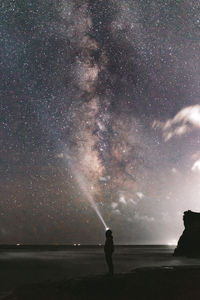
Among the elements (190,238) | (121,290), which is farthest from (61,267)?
(190,238)

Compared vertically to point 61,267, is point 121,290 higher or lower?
lower

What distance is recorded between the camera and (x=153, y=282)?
51.3 ft

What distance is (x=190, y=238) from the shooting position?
76.4 m

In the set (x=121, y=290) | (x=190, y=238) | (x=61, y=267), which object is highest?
(x=190, y=238)

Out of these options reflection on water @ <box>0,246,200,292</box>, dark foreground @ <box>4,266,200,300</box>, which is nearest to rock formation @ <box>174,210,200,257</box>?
reflection on water @ <box>0,246,200,292</box>

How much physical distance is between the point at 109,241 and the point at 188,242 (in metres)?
63.6

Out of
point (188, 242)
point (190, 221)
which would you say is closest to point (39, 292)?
point (188, 242)


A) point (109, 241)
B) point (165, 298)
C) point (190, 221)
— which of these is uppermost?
point (190, 221)

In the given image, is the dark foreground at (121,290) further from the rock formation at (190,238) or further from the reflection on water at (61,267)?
the rock formation at (190,238)

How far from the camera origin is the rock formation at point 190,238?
240ft

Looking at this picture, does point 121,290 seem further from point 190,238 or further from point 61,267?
point 190,238

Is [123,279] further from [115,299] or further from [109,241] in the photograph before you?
[115,299]

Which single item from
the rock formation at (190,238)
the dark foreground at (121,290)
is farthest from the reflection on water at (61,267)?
the rock formation at (190,238)

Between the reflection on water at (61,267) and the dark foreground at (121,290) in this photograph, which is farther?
the reflection on water at (61,267)
